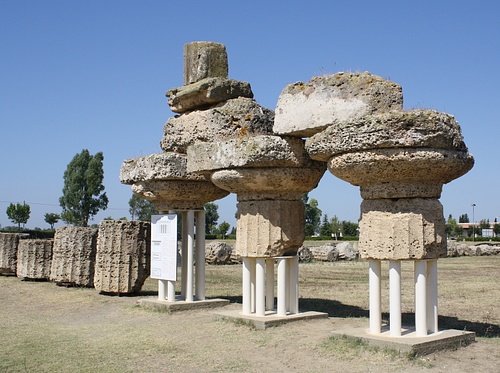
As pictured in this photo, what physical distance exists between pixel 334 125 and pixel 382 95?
0.66 meters

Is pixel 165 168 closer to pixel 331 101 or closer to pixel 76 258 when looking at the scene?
pixel 331 101

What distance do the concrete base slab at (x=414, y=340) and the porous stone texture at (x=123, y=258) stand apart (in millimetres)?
6000

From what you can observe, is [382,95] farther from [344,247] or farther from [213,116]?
[344,247]

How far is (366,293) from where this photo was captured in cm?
1231

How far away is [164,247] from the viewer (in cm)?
1033

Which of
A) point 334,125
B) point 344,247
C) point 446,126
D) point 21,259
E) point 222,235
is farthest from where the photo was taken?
point 222,235

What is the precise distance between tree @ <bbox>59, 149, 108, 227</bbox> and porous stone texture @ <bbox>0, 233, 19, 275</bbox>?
30240 millimetres

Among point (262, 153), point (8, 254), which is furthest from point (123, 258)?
point (8, 254)

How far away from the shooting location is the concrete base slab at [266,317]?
26.5ft

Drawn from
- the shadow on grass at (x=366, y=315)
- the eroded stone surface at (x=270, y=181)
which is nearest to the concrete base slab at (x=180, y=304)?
the shadow on grass at (x=366, y=315)

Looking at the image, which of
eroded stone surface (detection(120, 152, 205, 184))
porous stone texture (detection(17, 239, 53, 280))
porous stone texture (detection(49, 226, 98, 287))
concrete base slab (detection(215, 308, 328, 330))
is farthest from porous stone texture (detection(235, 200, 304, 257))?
porous stone texture (detection(17, 239, 53, 280))

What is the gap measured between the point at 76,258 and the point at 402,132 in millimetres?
9525

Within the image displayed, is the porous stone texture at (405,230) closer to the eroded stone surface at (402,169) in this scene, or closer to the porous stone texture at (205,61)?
the eroded stone surface at (402,169)

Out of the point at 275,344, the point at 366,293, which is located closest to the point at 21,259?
the point at 366,293
